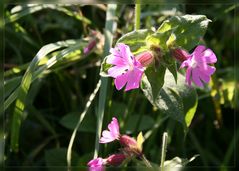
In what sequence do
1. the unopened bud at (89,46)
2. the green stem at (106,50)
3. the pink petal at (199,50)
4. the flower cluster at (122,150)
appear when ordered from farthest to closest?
1. the unopened bud at (89,46)
2. the green stem at (106,50)
3. the flower cluster at (122,150)
4. the pink petal at (199,50)

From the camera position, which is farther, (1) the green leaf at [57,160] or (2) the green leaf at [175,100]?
(1) the green leaf at [57,160]

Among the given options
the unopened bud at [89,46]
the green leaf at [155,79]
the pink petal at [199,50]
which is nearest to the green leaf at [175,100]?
the green leaf at [155,79]

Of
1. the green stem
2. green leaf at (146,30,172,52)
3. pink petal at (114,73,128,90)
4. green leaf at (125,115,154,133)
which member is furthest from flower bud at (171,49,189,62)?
green leaf at (125,115,154,133)

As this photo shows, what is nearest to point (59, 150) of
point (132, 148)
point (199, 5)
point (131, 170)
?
point (131, 170)

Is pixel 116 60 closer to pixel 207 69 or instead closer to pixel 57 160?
pixel 207 69

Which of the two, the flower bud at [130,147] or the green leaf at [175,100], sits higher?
the green leaf at [175,100]

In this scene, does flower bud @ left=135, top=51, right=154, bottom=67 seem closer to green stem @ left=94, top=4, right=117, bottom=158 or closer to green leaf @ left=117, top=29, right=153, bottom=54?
green leaf @ left=117, top=29, right=153, bottom=54

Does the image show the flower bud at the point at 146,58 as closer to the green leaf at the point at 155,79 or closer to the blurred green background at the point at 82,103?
the green leaf at the point at 155,79

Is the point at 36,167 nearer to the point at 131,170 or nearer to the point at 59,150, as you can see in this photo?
the point at 59,150
